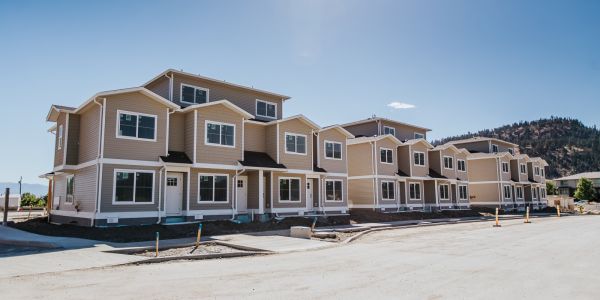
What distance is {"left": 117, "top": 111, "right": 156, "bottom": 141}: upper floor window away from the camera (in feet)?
69.9

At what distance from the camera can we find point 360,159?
125ft

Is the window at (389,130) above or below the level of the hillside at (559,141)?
below

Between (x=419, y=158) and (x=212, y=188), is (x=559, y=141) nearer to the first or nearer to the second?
(x=419, y=158)

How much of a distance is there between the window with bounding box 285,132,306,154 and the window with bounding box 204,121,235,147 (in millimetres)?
4501

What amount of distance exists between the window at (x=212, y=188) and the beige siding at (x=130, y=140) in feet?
9.60

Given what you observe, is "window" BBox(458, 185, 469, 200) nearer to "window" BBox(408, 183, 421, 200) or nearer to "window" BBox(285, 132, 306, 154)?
"window" BBox(408, 183, 421, 200)

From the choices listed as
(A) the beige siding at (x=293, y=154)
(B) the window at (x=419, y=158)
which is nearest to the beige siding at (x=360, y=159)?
(B) the window at (x=419, y=158)

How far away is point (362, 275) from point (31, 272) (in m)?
8.53

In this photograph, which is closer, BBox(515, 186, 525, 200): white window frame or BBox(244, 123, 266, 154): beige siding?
BBox(244, 123, 266, 154): beige siding

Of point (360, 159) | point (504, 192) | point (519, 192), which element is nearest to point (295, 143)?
point (360, 159)

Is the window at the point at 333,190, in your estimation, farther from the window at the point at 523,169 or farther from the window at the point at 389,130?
the window at the point at 523,169

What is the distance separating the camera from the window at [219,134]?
24.5 meters

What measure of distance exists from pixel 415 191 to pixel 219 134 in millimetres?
23630

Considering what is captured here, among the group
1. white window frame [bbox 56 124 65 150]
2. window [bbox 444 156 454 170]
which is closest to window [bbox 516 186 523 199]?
window [bbox 444 156 454 170]
